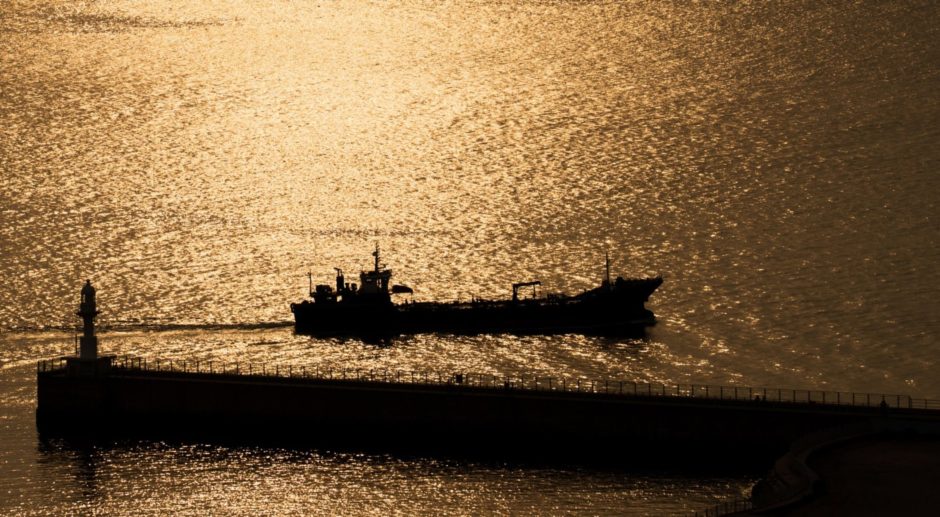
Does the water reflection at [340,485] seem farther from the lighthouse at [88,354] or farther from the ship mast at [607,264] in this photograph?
the ship mast at [607,264]

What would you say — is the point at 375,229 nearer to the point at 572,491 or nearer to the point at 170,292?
the point at 170,292

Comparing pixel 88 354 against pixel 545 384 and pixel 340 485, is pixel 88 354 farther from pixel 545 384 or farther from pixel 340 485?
pixel 545 384

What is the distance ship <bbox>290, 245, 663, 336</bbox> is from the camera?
110m

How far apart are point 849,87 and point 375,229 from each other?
50.6 meters

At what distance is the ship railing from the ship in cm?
935

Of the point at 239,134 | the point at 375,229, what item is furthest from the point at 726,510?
the point at 239,134

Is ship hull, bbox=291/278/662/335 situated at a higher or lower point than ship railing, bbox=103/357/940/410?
higher

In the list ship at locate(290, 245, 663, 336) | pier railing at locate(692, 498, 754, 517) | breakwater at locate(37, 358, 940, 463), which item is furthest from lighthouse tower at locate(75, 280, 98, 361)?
pier railing at locate(692, 498, 754, 517)

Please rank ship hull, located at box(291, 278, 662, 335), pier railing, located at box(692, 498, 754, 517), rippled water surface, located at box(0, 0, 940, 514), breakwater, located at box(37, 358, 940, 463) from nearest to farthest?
pier railing, located at box(692, 498, 754, 517) → breakwater, located at box(37, 358, 940, 463) → rippled water surface, located at box(0, 0, 940, 514) → ship hull, located at box(291, 278, 662, 335)

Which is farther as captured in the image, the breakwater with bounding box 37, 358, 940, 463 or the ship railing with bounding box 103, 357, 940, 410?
the ship railing with bounding box 103, 357, 940, 410

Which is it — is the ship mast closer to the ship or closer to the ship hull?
the ship

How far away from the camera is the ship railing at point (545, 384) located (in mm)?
86812

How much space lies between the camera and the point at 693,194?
13550 centimetres

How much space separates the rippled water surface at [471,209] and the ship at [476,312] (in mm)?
1529
